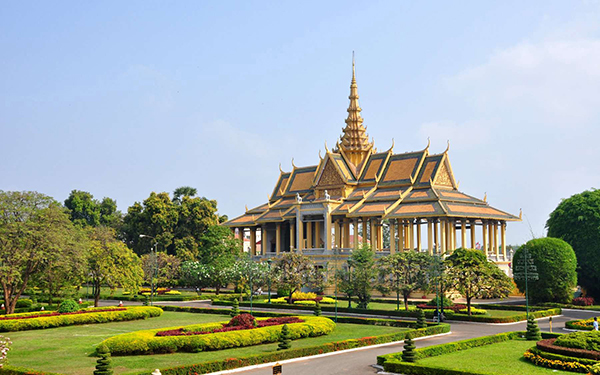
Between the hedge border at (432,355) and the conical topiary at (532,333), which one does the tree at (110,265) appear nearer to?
the hedge border at (432,355)

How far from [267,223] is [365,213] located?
16741mm

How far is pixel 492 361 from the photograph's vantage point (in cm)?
2411

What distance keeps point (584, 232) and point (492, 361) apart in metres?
31.6

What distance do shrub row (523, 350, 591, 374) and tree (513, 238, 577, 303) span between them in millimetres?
23362

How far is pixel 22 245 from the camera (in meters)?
39.2

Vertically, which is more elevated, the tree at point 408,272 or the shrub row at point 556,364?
the tree at point 408,272

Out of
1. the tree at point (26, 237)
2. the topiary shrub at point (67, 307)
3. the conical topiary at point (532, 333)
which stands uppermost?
the tree at point (26, 237)

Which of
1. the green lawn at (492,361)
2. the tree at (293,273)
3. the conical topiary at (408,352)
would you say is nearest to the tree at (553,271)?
the tree at (293,273)

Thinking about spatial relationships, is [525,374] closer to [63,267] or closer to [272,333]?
[272,333]

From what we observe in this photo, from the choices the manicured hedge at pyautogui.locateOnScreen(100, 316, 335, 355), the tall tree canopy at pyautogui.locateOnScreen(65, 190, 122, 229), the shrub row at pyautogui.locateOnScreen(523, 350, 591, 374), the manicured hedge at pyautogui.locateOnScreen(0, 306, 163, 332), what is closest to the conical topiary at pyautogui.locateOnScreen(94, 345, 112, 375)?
the manicured hedge at pyautogui.locateOnScreen(100, 316, 335, 355)

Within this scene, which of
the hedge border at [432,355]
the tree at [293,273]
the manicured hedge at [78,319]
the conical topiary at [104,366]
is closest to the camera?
the conical topiary at [104,366]

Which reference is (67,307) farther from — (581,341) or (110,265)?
(581,341)

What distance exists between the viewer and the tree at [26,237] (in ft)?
127

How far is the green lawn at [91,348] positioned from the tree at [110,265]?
7.81m
